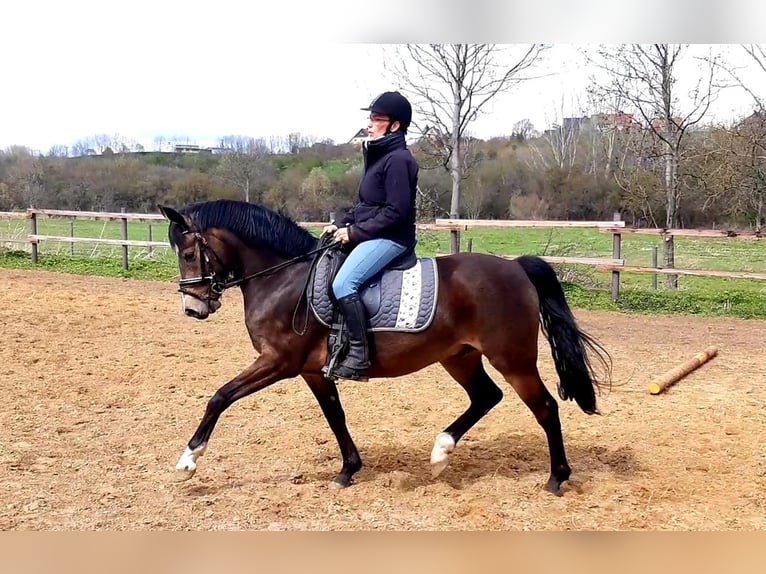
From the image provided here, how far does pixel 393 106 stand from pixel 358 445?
2.25 m

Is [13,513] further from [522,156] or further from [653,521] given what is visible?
Result: [522,156]

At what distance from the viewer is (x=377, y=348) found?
361 centimetres

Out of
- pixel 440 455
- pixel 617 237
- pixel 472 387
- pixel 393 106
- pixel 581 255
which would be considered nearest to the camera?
pixel 393 106

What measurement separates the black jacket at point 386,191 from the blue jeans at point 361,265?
43 millimetres

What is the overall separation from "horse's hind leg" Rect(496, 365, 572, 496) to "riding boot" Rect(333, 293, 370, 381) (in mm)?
794

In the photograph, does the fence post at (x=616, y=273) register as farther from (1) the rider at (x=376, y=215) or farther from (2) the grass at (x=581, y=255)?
(1) the rider at (x=376, y=215)

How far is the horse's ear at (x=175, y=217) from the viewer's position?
3469 mm

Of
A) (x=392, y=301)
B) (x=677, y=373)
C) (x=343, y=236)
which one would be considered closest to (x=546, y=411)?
(x=392, y=301)

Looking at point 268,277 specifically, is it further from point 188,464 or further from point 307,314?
point 188,464

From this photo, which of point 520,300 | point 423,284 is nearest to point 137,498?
point 423,284

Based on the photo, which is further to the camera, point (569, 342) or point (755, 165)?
point (755, 165)

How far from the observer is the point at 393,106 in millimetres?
3430

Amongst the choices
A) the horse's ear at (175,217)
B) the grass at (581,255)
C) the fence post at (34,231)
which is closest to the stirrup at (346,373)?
the horse's ear at (175,217)

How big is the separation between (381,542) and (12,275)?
39.1 feet
